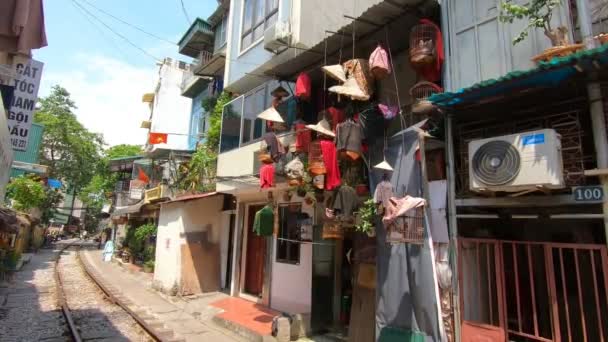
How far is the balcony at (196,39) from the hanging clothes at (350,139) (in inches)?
679

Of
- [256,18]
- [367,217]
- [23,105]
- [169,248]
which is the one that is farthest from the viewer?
[169,248]

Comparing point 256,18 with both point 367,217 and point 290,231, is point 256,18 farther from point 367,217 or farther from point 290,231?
point 367,217

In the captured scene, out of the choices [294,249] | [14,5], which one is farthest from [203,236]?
[14,5]

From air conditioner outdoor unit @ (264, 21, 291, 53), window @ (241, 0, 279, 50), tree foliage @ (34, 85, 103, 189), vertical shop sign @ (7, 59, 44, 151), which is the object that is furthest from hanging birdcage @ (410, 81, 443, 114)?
tree foliage @ (34, 85, 103, 189)

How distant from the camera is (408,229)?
5473mm

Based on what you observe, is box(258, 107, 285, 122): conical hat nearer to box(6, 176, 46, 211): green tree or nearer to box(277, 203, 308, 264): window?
box(277, 203, 308, 264): window

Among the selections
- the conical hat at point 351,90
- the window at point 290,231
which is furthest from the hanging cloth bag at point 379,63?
the window at point 290,231

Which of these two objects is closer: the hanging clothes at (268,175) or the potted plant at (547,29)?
the potted plant at (547,29)

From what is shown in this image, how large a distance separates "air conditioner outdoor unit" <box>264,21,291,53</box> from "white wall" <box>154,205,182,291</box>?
761cm

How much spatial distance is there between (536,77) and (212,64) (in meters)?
16.7

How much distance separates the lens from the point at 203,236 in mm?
14570

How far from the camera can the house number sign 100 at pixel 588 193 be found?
413 cm

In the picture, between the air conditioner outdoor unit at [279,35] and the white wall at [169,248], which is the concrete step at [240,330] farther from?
the air conditioner outdoor unit at [279,35]

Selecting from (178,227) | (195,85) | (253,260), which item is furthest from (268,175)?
(195,85)
